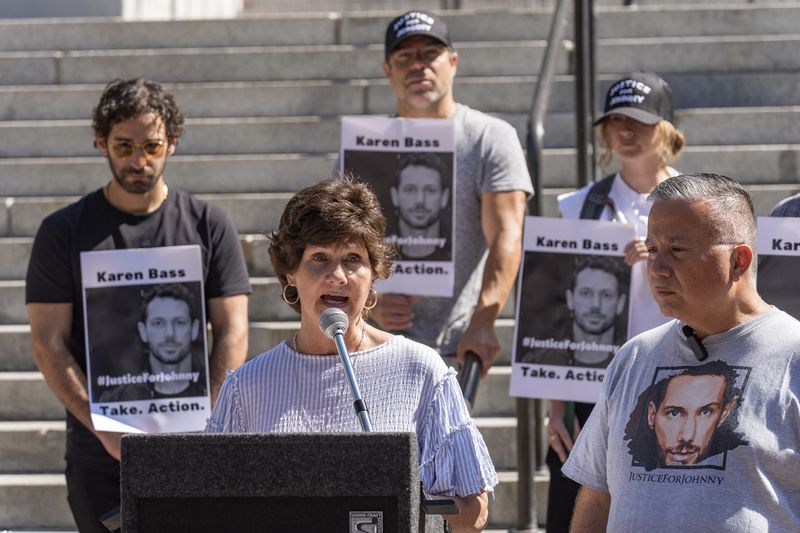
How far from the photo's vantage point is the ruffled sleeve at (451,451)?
3.28 metres

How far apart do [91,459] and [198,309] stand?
2.13ft

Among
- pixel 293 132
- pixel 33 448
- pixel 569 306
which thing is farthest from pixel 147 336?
pixel 293 132

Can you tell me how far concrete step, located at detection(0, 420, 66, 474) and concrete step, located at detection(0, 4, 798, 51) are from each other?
3.60m

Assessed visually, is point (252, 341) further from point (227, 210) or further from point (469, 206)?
point (469, 206)

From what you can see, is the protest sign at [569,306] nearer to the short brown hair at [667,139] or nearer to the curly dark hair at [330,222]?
the short brown hair at [667,139]

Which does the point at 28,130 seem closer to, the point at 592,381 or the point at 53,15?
the point at 53,15

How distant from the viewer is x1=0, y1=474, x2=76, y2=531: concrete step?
6.64 m

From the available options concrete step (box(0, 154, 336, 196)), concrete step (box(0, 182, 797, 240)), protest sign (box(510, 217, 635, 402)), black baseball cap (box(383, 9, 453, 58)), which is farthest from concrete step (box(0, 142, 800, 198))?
protest sign (box(510, 217, 635, 402))

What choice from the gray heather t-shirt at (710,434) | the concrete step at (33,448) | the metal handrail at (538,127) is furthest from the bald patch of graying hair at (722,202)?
the concrete step at (33,448)

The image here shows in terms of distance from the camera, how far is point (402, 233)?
5.21 m

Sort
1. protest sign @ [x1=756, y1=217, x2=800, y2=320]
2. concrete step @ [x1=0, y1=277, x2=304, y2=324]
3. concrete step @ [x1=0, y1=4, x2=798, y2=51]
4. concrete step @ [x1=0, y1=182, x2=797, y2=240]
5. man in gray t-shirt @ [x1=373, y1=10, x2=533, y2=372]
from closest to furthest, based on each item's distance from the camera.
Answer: protest sign @ [x1=756, y1=217, x2=800, y2=320]
man in gray t-shirt @ [x1=373, y1=10, x2=533, y2=372]
concrete step @ [x1=0, y1=277, x2=304, y2=324]
concrete step @ [x1=0, y1=182, x2=797, y2=240]
concrete step @ [x1=0, y1=4, x2=798, y2=51]

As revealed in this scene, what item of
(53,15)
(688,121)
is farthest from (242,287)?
(53,15)

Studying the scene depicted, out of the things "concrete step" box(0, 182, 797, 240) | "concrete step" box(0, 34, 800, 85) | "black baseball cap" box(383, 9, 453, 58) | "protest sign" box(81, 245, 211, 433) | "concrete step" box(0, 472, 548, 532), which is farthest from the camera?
"concrete step" box(0, 34, 800, 85)

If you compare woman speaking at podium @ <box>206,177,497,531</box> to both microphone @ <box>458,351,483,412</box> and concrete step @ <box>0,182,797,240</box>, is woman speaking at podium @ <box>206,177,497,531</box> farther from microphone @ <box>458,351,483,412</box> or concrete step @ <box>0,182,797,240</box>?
concrete step @ <box>0,182,797,240</box>
